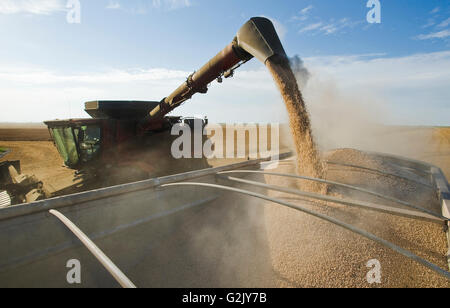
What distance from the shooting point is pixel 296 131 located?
3078 millimetres

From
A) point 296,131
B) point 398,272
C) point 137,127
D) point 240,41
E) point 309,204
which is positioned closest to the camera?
point 398,272

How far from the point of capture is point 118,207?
2.78 m

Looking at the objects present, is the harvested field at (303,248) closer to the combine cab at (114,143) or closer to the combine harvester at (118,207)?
the combine harvester at (118,207)

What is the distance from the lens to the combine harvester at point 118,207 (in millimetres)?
2020

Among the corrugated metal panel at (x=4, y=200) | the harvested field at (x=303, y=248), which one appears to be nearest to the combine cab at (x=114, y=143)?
the corrugated metal panel at (x=4, y=200)

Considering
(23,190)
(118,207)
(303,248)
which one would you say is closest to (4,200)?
(23,190)

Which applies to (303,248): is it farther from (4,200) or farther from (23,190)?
(23,190)

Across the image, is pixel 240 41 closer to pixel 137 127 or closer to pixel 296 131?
pixel 296 131

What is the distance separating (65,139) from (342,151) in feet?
21.7

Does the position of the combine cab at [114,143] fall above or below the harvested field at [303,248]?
above

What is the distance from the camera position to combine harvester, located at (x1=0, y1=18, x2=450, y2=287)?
2020mm

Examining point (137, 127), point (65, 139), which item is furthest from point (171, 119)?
point (65, 139)

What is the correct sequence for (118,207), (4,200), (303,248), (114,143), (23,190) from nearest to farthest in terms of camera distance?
(303,248) → (118,207) → (4,200) → (23,190) → (114,143)
